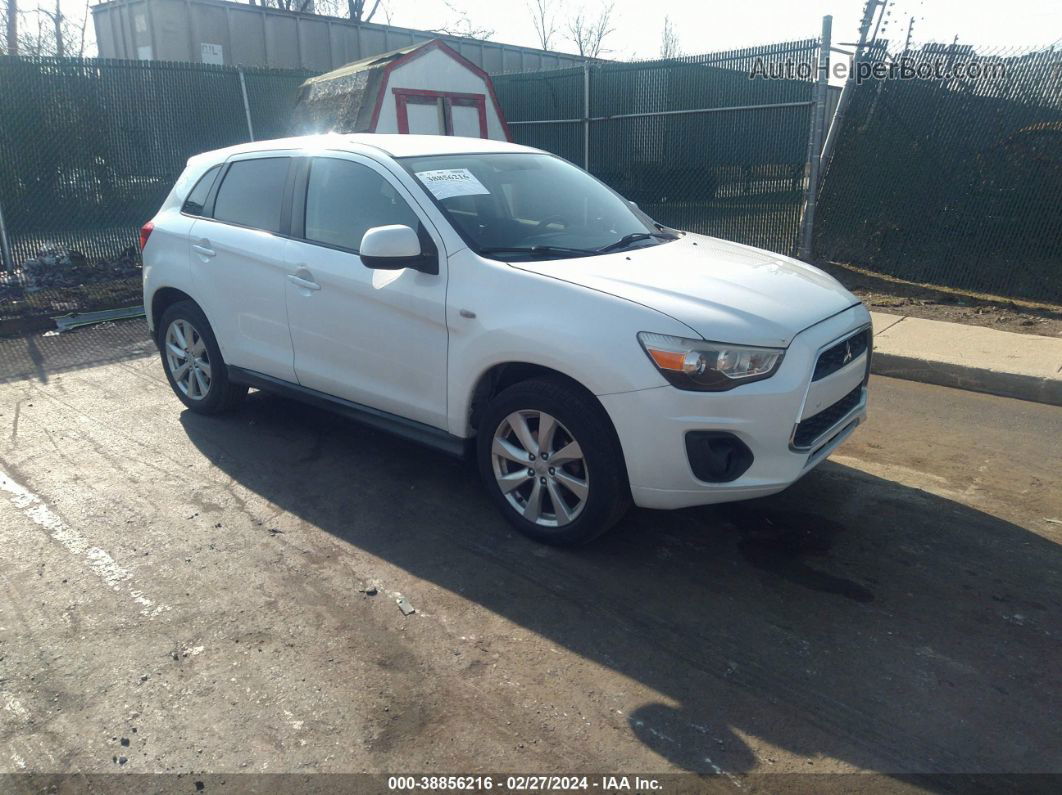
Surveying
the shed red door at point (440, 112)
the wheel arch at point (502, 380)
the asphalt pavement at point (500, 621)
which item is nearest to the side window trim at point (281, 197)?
the asphalt pavement at point (500, 621)

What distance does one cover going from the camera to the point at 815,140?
9406 millimetres

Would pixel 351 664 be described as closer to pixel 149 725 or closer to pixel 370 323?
pixel 149 725

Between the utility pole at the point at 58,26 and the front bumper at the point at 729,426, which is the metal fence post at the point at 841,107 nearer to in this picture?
the front bumper at the point at 729,426

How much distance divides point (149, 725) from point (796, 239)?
920cm

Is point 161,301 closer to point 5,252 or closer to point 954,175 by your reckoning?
point 5,252

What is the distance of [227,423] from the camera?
18.7ft

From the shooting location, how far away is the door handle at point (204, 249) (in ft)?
17.2

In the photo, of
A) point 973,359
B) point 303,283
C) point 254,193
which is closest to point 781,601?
→ point 303,283

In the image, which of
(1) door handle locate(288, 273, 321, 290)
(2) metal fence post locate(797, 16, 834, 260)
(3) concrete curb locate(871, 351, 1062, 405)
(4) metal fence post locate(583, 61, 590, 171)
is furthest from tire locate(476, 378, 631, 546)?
(4) metal fence post locate(583, 61, 590, 171)

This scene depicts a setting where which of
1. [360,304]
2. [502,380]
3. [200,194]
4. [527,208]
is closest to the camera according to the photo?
[502,380]

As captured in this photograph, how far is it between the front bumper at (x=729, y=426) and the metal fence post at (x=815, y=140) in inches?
252

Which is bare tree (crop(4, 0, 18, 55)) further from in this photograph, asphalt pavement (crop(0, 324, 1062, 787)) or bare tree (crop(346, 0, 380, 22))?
asphalt pavement (crop(0, 324, 1062, 787))

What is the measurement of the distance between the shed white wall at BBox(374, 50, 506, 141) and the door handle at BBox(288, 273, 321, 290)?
8402mm

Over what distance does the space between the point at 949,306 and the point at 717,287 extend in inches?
236
